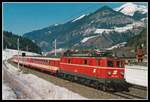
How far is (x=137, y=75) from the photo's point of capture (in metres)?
45.8

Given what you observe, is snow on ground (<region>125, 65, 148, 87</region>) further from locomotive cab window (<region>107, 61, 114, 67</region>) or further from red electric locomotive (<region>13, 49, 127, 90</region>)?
locomotive cab window (<region>107, 61, 114, 67</region>)

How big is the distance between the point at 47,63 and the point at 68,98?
33.8m

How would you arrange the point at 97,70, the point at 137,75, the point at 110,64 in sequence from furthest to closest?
the point at 137,75 < the point at 97,70 < the point at 110,64

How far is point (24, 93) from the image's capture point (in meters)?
36.2

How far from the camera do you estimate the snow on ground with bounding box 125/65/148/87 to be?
4287 centimetres

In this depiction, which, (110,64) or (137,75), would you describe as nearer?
(110,64)

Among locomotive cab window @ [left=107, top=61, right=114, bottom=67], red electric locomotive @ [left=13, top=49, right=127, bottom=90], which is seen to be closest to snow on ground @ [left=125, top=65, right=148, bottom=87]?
red electric locomotive @ [left=13, top=49, right=127, bottom=90]

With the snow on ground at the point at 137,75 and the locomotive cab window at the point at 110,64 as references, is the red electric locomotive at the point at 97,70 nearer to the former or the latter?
the locomotive cab window at the point at 110,64

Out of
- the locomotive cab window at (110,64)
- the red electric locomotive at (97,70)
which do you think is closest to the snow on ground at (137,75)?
the red electric locomotive at (97,70)

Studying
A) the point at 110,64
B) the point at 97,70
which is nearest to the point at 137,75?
the point at 97,70

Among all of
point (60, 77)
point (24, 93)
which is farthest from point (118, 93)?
point (60, 77)

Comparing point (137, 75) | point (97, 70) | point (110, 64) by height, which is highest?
point (110, 64)

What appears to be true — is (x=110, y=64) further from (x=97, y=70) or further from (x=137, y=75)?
(x=137, y=75)

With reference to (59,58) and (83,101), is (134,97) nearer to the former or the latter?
(83,101)
